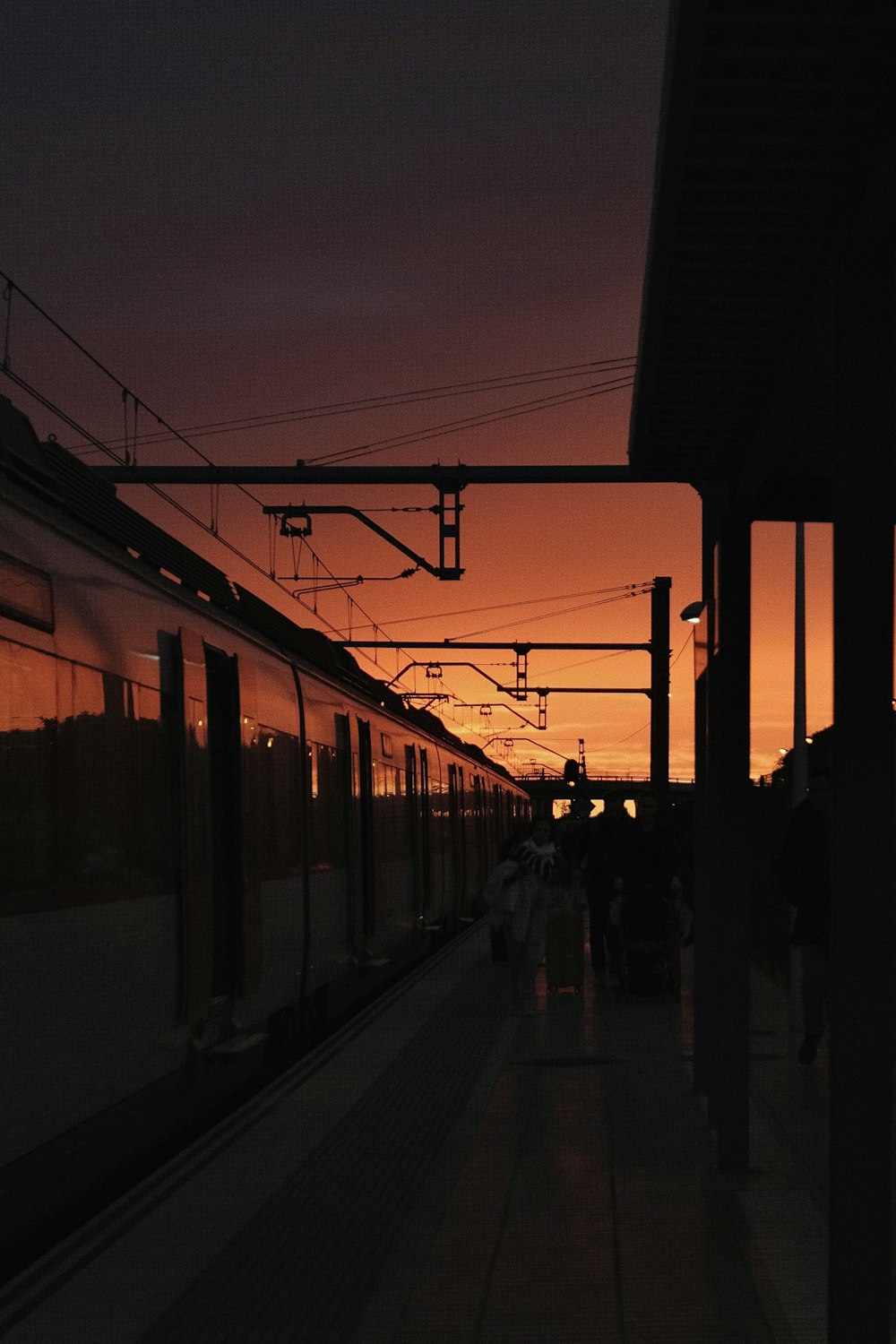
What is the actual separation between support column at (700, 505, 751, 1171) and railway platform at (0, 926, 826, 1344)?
1.26 feet

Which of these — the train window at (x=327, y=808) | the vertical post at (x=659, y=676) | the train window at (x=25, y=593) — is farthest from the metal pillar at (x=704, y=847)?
the vertical post at (x=659, y=676)

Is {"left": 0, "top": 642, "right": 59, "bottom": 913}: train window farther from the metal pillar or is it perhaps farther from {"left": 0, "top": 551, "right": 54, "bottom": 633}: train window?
the metal pillar

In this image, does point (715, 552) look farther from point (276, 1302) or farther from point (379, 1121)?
point (276, 1302)

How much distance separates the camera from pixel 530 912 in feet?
59.2

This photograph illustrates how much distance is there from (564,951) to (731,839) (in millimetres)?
10140

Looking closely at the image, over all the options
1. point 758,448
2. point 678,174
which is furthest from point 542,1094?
point 678,174

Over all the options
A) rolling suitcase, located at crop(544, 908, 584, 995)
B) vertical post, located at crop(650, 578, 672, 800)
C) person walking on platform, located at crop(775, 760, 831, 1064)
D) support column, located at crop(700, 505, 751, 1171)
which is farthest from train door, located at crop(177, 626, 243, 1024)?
vertical post, located at crop(650, 578, 672, 800)

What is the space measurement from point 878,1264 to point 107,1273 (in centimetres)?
272

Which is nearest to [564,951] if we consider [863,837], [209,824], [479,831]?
[209,824]

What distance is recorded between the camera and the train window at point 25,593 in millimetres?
6668

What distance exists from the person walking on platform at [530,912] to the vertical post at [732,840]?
8.11m

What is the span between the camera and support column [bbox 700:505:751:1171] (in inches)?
340

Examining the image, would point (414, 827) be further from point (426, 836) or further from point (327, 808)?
point (327, 808)

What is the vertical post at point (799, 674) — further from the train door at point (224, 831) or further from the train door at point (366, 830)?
the train door at point (224, 831)
